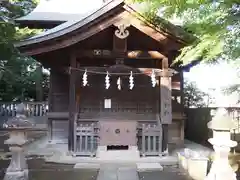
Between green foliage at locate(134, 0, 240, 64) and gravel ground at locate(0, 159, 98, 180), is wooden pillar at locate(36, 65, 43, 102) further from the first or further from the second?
green foliage at locate(134, 0, 240, 64)

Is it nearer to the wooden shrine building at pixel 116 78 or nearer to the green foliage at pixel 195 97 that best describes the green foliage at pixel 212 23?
the wooden shrine building at pixel 116 78

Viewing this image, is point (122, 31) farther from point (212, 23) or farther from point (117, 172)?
point (117, 172)

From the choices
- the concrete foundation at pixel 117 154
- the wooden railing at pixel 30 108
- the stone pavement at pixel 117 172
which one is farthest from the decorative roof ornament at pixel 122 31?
the wooden railing at pixel 30 108

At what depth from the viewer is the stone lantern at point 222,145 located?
5891 mm

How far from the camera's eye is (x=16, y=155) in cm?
711

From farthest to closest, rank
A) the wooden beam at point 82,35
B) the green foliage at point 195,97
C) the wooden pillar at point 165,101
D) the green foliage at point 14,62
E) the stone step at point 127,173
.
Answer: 1. the green foliage at point 195,97
2. the green foliage at point 14,62
3. the wooden pillar at point 165,101
4. the wooden beam at point 82,35
5. the stone step at point 127,173

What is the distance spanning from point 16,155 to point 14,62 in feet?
Answer: 50.7

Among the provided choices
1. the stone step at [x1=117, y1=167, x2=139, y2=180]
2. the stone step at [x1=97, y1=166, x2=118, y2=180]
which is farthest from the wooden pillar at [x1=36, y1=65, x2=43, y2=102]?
the stone step at [x1=117, y1=167, x2=139, y2=180]

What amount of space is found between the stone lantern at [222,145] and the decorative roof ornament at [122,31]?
188 inches

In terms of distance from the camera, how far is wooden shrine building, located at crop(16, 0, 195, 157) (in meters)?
10.1

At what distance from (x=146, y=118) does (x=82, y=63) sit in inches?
129

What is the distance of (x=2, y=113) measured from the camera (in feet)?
72.4

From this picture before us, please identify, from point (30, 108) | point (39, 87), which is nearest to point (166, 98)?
point (30, 108)

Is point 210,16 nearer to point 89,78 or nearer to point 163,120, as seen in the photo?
point 163,120
